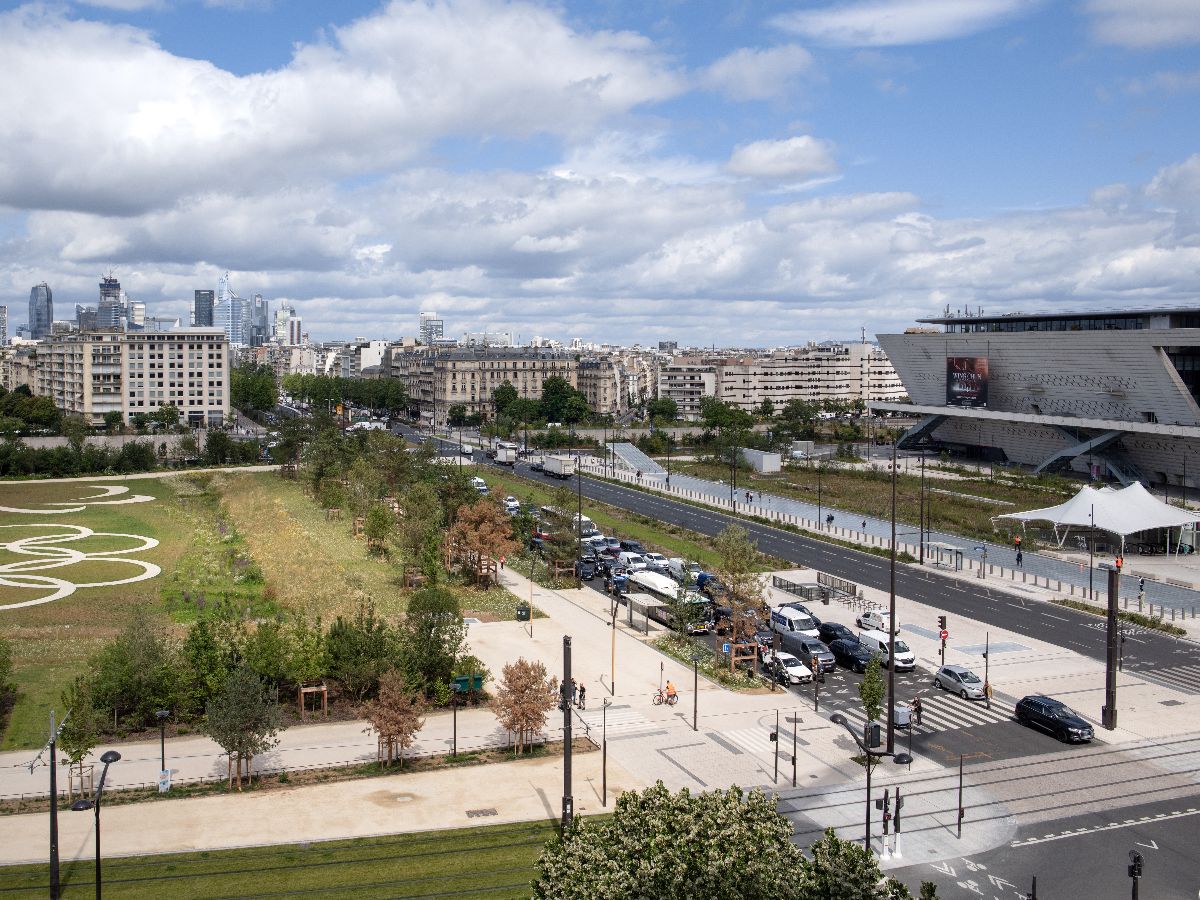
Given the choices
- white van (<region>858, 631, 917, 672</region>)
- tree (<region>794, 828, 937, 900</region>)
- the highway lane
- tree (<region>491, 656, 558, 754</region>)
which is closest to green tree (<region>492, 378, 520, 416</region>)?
the highway lane

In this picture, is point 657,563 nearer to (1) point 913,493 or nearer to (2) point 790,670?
(2) point 790,670

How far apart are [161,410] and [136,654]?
111984mm

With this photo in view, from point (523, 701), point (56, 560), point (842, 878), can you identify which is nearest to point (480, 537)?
point (523, 701)

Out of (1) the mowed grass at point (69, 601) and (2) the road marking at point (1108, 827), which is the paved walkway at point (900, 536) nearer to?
(2) the road marking at point (1108, 827)

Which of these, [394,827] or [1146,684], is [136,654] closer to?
[394,827]

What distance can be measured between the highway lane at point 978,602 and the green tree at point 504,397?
268 feet

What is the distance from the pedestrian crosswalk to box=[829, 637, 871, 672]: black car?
139 inches

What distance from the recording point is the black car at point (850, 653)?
38.7m

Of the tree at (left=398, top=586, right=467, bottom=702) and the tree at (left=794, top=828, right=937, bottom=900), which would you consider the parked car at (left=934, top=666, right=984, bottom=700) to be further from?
the tree at (left=794, top=828, right=937, bottom=900)

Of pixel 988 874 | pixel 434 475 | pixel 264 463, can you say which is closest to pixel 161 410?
pixel 264 463

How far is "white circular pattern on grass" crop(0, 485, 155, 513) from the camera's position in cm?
7875

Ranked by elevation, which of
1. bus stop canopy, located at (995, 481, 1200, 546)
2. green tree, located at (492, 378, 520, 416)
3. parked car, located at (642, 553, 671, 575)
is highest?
green tree, located at (492, 378, 520, 416)

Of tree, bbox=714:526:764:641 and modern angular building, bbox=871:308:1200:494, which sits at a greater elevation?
modern angular building, bbox=871:308:1200:494

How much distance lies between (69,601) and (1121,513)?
5611cm
